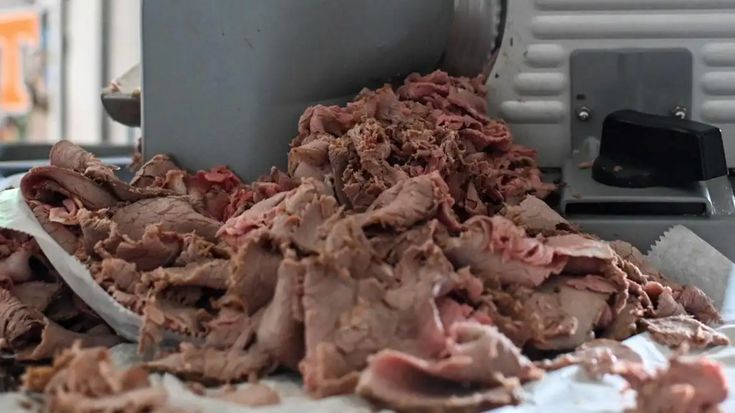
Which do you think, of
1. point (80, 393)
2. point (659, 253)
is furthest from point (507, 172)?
point (80, 393)

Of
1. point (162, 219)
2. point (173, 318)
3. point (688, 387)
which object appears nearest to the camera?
point (688, 387)

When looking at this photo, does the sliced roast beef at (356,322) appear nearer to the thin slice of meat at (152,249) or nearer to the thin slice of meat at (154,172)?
the thin slice of meat at (152,249)

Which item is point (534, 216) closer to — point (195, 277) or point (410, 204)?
point (410, 204)

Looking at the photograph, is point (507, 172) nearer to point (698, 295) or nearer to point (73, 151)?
point (698, 295)

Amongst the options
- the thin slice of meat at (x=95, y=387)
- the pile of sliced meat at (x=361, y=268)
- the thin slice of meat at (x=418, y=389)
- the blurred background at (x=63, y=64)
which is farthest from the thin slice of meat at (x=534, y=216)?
the blurred background at (x=63, y=64)

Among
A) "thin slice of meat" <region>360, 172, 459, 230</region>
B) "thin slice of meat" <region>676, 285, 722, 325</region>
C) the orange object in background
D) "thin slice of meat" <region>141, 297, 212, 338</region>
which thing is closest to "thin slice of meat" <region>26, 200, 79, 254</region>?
"thin slice of meat" <region>141, 297, 212, 338</region>

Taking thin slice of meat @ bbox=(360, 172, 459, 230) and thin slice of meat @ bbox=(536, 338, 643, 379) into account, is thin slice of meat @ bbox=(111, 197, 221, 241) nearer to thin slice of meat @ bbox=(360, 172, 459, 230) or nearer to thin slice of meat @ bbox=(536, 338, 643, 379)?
thin slice of meat @ bbox=(360, 172, 459, 230)

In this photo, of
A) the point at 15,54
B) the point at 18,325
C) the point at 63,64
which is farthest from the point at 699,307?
the point at 15,54
